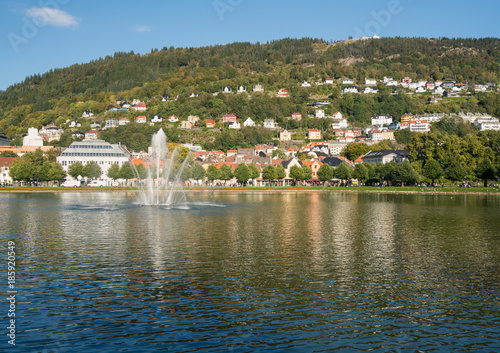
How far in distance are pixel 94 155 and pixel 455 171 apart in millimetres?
115700

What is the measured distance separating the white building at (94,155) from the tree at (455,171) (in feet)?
334

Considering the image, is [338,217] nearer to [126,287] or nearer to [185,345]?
[126,287]

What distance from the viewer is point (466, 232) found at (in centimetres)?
3706

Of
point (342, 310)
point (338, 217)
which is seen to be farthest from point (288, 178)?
point (342, 310)

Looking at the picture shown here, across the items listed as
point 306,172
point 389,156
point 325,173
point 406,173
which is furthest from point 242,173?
point 389,156

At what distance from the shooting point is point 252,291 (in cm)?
1850

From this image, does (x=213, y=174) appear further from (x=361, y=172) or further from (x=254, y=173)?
(x=361, y=172)

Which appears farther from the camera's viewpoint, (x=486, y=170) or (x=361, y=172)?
(x=361, y=172)

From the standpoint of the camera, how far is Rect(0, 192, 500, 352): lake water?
13.6 meters

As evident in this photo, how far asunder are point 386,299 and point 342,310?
246cm

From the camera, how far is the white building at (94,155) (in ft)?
515

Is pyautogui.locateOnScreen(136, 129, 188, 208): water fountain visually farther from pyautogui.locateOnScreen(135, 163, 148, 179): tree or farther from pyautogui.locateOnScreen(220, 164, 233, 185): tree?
pyautogui.locateOnScreen(220, 164, 233, 185): tree

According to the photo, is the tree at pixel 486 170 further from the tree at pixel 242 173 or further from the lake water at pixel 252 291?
the lake water at pixel 252 291

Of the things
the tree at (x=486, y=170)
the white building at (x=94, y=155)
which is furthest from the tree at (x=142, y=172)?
the tree at (x=486, y=170)
